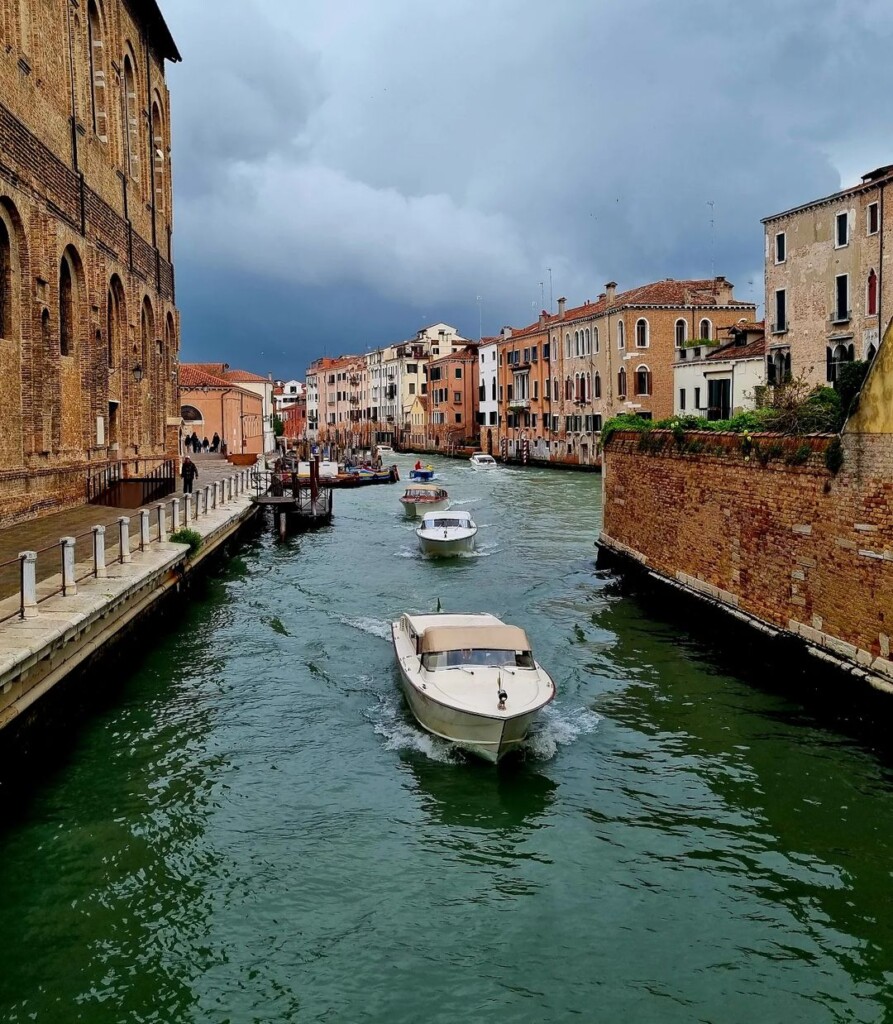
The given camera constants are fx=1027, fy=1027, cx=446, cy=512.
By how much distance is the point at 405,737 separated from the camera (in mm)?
11641

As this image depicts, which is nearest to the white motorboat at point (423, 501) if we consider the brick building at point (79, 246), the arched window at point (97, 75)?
the brick building at point (79, 246)

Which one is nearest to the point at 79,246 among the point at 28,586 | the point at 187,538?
the point at 187,538

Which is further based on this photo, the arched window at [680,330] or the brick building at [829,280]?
the arched window at [680,330]

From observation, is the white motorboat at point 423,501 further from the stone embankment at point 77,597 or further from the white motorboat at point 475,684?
the white motorboat at point 475,684

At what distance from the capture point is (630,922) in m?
7.65

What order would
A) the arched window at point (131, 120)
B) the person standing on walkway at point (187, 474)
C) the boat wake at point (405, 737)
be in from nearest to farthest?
the boat wake at point (405, 737) → the arched window at point (131, 120) → the person standing on walkway at point (187, 474)

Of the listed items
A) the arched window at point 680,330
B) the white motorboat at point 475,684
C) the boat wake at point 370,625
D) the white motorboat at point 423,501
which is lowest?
the boat wake at point 370,625

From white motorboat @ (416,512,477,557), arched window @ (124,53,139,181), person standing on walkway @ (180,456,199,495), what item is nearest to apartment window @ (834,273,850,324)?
white motorboat @ (416,512,477,557)

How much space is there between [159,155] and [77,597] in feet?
88.3

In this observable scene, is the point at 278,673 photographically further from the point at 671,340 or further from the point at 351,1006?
the point at 671,340

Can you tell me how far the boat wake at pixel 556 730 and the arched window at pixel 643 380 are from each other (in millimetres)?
45404

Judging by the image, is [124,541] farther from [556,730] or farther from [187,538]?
[556,730]

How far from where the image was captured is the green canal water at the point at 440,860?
22.3ft

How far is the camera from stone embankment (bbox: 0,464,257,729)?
9609 millimetres
